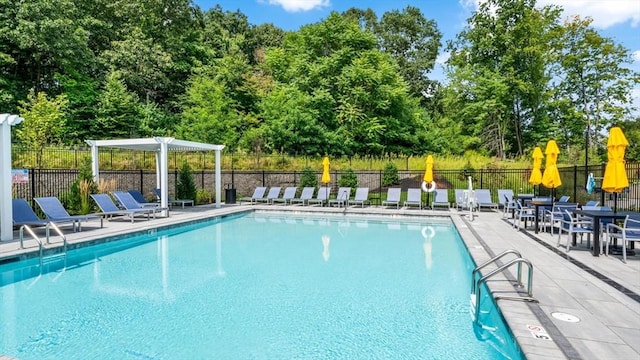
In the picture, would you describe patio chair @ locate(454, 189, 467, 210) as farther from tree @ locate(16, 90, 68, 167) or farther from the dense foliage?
tree @ locate(16, 90, 68, 167)

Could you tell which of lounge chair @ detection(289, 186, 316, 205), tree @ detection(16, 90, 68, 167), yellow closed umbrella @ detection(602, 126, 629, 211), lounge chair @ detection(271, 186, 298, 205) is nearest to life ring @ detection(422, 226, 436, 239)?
→ yellow closed umbrella @ detection(602, 126, 629, 211)

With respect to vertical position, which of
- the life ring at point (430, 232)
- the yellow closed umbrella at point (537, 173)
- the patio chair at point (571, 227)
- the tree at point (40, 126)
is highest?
the tree at point (40, 126)

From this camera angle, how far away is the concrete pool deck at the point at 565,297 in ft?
10.1

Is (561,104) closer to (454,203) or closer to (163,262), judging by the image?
(454,203)

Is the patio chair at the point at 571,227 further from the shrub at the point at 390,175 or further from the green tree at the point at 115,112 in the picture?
the green tree at the point at 115,112

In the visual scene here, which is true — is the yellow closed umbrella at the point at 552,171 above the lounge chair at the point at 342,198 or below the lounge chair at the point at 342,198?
above

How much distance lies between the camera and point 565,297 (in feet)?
14.1

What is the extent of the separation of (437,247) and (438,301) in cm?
380

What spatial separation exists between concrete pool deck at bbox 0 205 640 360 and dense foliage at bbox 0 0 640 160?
→ 16.4m

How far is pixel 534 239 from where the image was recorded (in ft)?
26.9

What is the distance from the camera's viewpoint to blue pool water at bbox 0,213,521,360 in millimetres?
3695

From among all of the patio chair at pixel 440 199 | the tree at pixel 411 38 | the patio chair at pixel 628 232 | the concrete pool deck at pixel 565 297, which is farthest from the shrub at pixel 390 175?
the tree at pixel 411 38

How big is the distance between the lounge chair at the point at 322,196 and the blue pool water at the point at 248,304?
23.5 feet

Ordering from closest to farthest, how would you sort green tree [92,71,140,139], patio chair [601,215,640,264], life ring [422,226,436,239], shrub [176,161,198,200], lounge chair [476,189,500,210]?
patio chair [601,215,640,264] < life ring [422,226,436,239] < lounge chair [476,189,500,210] < shrub [176,161,198,200] < green tree [92,71,140,139]
